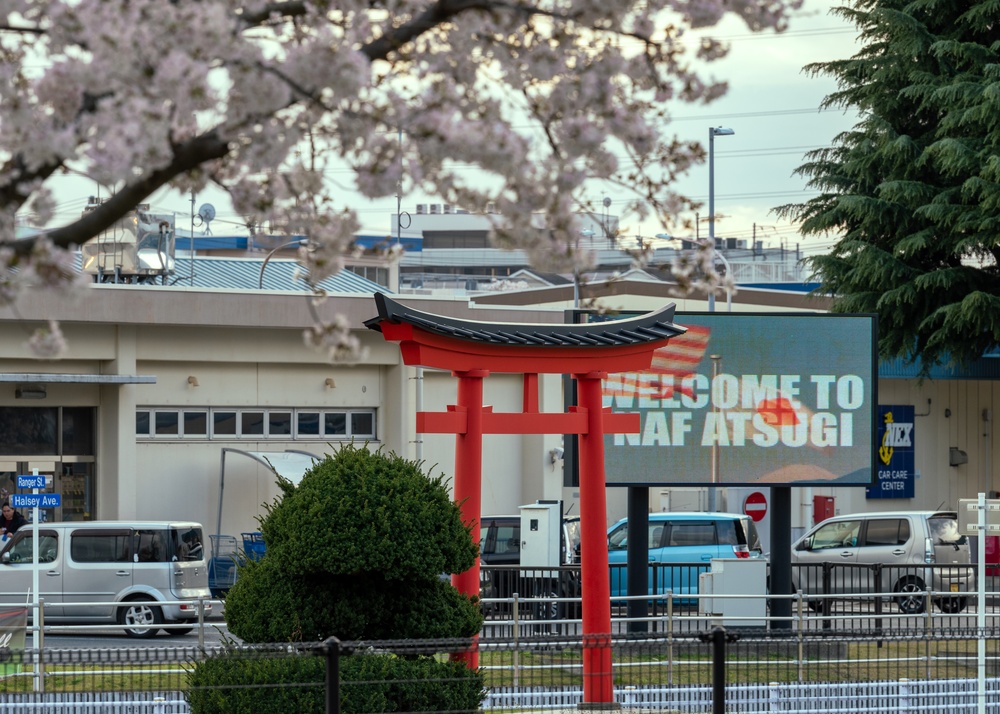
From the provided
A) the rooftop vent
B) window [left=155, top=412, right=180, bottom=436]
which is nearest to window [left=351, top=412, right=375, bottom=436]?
window [left=155, top=412, right=180, bottom=436]

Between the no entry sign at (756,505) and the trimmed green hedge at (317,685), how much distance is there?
21.0 meters

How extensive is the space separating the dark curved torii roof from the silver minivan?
9.96 meters

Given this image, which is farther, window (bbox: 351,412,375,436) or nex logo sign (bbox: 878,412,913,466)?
nex logo sign (bbox: 878,412,913,466)

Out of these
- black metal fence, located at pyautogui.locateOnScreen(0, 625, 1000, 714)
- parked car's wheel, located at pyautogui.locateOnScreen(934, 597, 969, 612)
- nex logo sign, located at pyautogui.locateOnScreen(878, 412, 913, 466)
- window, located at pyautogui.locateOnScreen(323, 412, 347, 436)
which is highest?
window, located at pyautogui.locateOnScreen(323, 412, 347, 436)

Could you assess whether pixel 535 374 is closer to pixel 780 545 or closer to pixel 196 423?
pixel 780 545

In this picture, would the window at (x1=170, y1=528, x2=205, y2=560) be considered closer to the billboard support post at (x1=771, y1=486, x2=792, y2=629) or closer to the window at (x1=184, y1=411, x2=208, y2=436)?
the window at (x1=184, y1=411, x2=208, y2=436)

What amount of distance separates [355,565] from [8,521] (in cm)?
1947

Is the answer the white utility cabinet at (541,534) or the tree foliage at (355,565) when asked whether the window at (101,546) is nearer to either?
the white utility cabinet at (541,534)

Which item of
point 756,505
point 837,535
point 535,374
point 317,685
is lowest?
point 837,535

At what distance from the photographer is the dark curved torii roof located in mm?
14375

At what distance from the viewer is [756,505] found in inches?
1222

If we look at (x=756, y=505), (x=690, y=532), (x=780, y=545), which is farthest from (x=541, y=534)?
(x=756, y=505)

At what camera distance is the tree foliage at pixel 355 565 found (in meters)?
10.4

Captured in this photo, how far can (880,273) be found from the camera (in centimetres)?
3575
